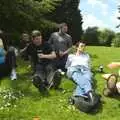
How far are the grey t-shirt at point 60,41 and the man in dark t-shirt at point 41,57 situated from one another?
123 centimetres

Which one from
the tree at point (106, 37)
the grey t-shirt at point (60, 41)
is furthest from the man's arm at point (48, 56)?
the tree at point (106, 37)

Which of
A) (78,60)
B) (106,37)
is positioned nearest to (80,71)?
(78,60)

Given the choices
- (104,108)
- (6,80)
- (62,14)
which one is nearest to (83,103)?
(104,108)

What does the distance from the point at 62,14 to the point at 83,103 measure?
1853cm

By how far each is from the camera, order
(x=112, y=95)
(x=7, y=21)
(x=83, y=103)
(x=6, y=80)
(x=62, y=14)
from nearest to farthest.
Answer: (x=83, y=103)
(x=112, y=95)
(x=6, y=80)
(x=7, y=21)
(x=62, y=14)

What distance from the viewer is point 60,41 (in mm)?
14547

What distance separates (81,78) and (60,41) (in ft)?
9.04

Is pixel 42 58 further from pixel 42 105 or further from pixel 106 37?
pixel 106 37

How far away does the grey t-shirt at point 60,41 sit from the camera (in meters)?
14.5

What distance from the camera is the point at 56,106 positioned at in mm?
11406

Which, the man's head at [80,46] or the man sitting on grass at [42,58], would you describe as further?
the man's head at [80,46]

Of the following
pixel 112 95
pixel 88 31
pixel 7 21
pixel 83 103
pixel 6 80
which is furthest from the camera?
pixel 88 31

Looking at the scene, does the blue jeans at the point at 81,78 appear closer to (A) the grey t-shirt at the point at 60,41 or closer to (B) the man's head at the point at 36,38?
(B) the man's head at the point at 36,38

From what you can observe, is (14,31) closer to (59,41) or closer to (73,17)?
(59,41)
